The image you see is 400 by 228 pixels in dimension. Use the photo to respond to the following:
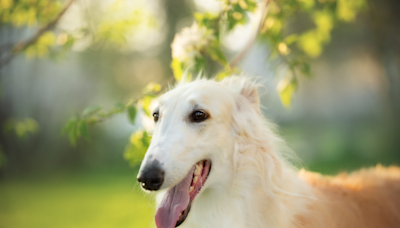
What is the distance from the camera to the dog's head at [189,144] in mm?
1615

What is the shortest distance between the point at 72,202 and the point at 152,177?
6967mm

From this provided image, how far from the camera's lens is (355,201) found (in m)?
2.14

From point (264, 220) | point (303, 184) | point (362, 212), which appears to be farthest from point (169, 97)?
point (362, 212)

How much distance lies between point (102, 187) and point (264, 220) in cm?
787

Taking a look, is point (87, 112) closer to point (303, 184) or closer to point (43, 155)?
point (303, 184)

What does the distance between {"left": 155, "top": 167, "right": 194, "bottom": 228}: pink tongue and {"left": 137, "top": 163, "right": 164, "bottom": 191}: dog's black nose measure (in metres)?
0.20

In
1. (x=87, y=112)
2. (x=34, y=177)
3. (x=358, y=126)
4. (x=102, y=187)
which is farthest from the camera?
(x=358, y=126)

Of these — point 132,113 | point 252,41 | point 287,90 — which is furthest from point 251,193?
point 252,41

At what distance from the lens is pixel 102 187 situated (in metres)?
8.86

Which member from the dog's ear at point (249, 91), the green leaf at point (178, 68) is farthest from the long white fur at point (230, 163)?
the green leaf at point (178, 68)

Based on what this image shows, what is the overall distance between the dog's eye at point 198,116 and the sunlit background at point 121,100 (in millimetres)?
4615

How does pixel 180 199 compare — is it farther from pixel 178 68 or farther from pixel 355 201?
pixel 355 201

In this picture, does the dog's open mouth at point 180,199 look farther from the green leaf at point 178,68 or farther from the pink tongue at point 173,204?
the green leaf at point 178,68

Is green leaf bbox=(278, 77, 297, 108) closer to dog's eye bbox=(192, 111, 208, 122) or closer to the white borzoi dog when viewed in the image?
the white borzoi dog
